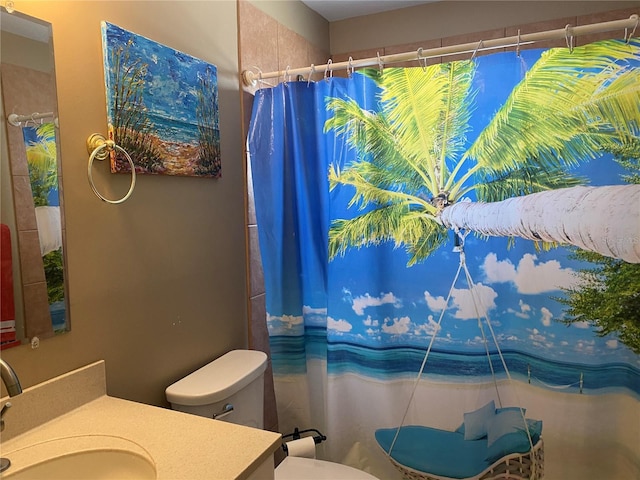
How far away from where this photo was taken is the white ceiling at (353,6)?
2.51 metres

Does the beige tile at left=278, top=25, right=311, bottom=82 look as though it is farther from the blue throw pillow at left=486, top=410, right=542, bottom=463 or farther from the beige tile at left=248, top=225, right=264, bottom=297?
the blue throw pillow at left=486, top=410, right=542, bottom=463

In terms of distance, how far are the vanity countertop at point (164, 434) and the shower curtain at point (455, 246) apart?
877mm

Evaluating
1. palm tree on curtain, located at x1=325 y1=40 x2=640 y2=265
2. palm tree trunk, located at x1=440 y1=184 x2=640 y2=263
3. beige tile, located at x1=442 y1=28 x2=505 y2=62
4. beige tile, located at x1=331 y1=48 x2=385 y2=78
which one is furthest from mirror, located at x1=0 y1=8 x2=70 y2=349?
beige tile, located at x1=442 y1=28 x2=505 y2=62

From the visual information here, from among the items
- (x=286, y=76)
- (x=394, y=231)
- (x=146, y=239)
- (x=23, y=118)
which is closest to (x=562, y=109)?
(x=394, y=231)

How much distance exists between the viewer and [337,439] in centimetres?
204

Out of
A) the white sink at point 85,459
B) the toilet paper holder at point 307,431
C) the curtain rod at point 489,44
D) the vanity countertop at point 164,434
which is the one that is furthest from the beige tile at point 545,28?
the white sink at point 85,459

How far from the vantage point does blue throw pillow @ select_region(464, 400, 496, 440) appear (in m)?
1.83

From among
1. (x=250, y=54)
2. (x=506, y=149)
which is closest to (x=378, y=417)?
(x=506, y=149)

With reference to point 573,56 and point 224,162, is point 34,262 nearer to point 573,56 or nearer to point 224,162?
point 224,162

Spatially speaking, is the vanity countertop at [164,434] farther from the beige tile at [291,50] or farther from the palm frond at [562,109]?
the beige tile at [291,50]

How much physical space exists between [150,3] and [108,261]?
858 mm

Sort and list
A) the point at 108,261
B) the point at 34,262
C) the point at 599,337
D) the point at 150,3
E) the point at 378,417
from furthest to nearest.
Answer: the point at 378,417 → the point at 599,337 → the point at 150,3 → the point at 108,261 → the point at 34,262

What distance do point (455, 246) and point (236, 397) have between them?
0.97 m

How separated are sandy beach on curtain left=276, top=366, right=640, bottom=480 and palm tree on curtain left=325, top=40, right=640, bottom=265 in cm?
58
